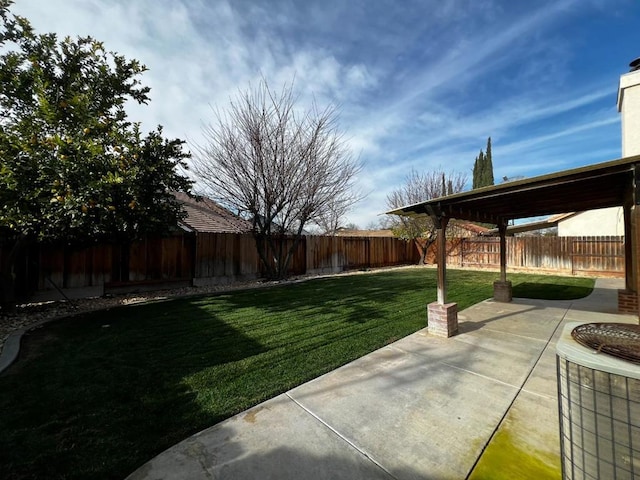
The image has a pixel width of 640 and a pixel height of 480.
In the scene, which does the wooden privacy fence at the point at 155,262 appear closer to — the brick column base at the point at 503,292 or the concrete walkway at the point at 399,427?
the concrete walkway at the point at 399,427

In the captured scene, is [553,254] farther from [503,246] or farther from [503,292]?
[503,292]

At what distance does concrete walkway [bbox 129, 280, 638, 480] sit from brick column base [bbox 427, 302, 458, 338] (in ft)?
2.26

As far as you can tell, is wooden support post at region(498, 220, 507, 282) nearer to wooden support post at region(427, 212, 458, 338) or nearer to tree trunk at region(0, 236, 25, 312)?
wooden support post at region(427, 212, 458, 338)

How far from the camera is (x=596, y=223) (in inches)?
545

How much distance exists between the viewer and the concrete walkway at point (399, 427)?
74.0 inches

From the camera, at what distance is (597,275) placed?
12.1 m

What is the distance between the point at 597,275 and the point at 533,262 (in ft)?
7.72

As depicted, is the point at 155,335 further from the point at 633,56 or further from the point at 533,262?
the point at 633,56

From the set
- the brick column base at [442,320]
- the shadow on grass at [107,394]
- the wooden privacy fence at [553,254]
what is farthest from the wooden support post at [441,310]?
the wooden privacy fence at [553,254]

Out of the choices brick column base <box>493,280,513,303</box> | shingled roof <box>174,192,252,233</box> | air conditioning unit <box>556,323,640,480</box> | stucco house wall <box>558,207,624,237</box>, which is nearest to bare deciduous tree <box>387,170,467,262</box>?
stucco house wall <box>558,207,624,237</box>

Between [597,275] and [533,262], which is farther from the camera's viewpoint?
[533,262]

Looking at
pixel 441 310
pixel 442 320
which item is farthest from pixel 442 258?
pixel 442 320

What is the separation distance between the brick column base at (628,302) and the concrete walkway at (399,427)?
12.3 ft

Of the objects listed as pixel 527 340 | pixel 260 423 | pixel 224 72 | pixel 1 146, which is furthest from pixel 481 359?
pixel 224 72
